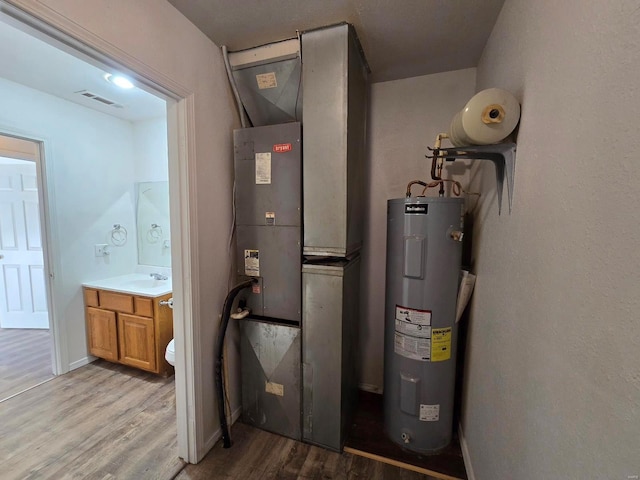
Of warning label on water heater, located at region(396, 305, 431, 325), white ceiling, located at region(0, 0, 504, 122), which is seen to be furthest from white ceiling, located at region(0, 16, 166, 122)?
warning label on water heater, located at region(396, 305, 431, 325)

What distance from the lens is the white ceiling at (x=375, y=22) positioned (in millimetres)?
1296

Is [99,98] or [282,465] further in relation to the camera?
[99,98]

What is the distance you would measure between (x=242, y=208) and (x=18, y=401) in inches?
93.0

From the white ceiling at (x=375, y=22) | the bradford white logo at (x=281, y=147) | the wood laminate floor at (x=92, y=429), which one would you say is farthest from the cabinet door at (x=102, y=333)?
the white ceiling at (x=375, y=22)

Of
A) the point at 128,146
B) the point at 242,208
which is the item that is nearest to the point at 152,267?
the point at 128,146

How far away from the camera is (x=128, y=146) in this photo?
2.93 meters

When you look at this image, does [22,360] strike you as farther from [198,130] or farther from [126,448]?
[198,130]

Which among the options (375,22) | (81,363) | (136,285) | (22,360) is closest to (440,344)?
(375,22)

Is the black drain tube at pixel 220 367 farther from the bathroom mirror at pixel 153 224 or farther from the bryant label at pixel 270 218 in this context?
the bathroom mirror at pixel 153 224

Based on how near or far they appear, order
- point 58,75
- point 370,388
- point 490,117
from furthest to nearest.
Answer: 1. point 370,388
2. point 58,75
3. point 490,117

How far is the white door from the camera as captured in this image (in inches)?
131

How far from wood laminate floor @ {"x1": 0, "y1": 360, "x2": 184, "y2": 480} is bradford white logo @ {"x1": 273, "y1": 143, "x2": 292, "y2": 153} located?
6.35 feet

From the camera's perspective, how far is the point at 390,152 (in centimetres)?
206

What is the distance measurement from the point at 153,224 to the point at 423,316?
283 centimetres
